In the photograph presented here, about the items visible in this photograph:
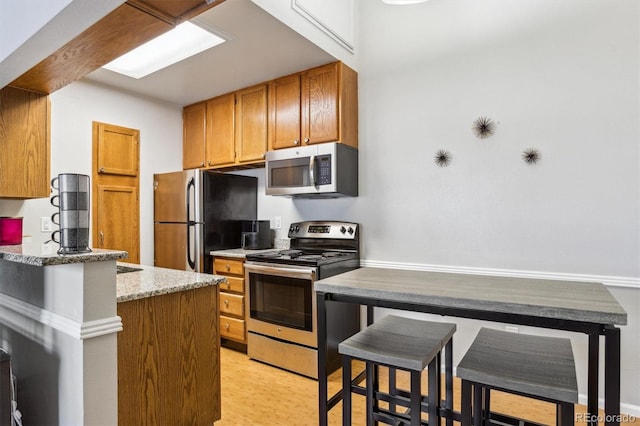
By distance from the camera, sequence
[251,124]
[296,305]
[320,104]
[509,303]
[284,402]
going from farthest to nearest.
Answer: [251,124] < [320,104] < [296,305] < [284,402] < [509,303]

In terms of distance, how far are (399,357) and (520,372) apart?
1.40ft

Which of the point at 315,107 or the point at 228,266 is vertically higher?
the point at 315,107

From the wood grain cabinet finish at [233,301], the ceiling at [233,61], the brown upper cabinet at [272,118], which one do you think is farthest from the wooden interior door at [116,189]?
the wood grain cabinet finish at [233,301]

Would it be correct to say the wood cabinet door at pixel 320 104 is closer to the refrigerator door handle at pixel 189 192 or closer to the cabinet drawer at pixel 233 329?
the refrigerator door handle at pixel 189 192

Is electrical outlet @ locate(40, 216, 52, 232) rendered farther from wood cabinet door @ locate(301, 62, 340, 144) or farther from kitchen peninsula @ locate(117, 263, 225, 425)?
wood cabinet door @ locate(301, 62, 340, 144)

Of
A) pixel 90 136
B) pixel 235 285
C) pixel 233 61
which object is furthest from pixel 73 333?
pixel 90 136

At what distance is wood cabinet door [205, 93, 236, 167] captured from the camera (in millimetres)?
3545

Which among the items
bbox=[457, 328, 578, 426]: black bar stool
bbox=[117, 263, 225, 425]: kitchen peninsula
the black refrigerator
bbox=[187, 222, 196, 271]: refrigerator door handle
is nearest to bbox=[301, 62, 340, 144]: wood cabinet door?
the black refrigerator

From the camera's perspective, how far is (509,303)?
127cm

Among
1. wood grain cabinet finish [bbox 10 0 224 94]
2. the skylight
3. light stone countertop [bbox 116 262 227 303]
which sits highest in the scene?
the skylight

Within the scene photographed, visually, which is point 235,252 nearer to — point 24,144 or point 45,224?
point 45,224

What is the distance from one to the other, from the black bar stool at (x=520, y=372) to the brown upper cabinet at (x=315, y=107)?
1890 mm

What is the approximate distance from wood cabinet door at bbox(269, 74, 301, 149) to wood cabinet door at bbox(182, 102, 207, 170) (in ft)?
3.14

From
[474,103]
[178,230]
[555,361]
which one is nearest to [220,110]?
[178,230]
